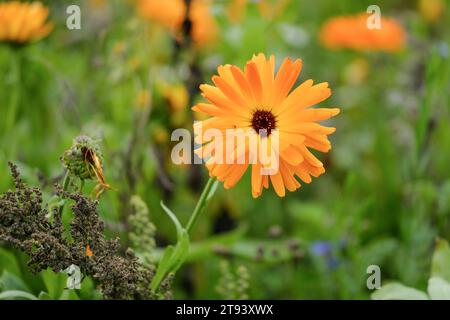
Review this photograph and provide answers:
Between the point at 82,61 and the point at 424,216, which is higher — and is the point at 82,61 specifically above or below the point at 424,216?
above

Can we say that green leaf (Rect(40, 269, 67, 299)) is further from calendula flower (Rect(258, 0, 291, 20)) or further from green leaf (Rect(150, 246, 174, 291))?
calendula flower (Rect(258, 0, 291, 20))

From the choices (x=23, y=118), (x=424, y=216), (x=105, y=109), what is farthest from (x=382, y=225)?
(x=23, y=118)

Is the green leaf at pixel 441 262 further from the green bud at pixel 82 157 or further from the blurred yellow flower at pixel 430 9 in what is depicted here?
the blurred yellow flower at pixel 430 9

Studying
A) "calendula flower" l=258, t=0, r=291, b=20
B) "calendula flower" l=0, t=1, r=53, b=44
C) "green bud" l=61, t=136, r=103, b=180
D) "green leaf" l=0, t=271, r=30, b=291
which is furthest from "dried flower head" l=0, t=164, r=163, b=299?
"calendula flower" l=258, t=0, r=291, b=20

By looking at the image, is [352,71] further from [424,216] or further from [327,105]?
[424,216]

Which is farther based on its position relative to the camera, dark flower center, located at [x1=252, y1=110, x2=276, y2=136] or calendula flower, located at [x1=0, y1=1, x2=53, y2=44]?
calendula flower, located at [x1=0, y1=1, x2=53, y2=44]

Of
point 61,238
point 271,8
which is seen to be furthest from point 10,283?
point 271,8
